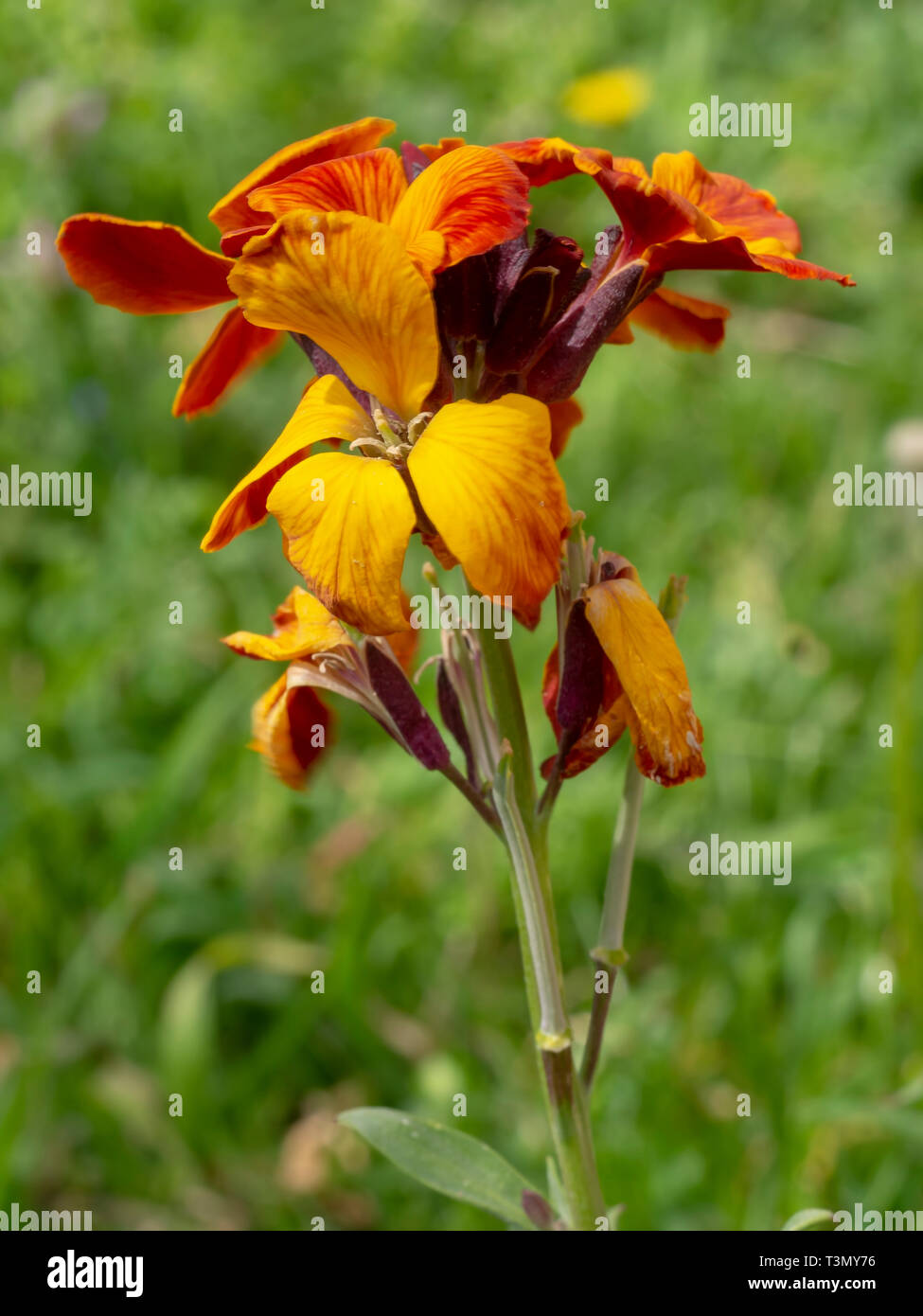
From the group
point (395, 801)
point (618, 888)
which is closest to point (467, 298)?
point (618, 888)

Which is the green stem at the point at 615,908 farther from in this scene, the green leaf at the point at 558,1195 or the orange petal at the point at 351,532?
the orange petal at the point at 351,532

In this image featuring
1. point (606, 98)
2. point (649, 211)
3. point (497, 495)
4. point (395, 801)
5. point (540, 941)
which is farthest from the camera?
point (606, 98)

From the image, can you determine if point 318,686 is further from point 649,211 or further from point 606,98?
point 606,98

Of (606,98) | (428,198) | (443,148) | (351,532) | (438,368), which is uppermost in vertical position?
(606,98)

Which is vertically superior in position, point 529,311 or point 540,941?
point 529,311

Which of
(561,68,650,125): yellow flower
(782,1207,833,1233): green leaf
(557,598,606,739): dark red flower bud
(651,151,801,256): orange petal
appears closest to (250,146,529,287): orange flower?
(651,151,801,256): orange petal

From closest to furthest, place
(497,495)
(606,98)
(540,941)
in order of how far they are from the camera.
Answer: (497,495) → (540,941) → (606,98)

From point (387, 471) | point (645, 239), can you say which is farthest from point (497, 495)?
point (645, 239)

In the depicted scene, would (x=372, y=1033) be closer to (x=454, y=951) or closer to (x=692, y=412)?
(x=454, y=951)

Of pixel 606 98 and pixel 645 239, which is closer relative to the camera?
pixel 645 239
